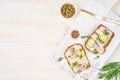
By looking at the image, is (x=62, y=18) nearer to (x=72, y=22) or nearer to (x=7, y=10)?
(x=72, y=22)

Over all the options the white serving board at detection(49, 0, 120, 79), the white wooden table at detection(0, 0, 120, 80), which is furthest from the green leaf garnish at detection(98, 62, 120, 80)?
the white wooden table at detection(0, 0, 120, 80)

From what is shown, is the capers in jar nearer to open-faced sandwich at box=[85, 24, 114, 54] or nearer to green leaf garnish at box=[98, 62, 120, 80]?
open-faced sandwich at box=[85, 24, 114, 54]

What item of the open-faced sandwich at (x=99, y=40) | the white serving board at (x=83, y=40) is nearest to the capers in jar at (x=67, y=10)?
the white serving board at (x=83, y=40)

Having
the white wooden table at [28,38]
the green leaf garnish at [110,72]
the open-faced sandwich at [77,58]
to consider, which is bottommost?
the green leaf garnish at [110,72]

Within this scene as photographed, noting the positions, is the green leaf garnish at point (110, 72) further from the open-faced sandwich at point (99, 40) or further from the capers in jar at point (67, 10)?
the capers in jar at point (67, 10)

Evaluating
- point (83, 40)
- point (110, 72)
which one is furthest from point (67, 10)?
point (110, 72)

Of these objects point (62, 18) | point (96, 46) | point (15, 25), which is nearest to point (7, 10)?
point (15, 25)
